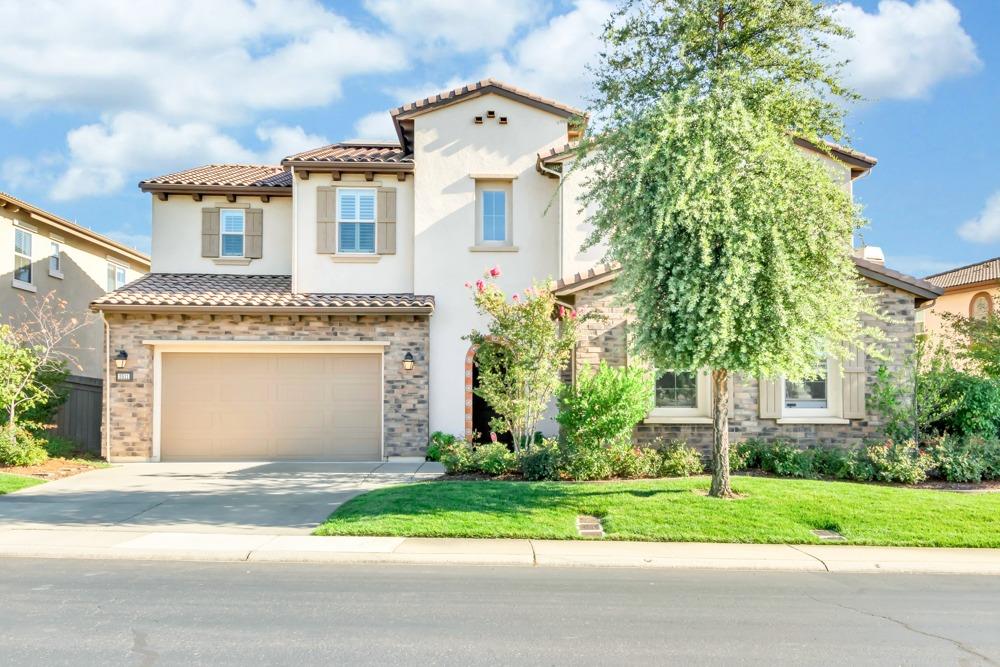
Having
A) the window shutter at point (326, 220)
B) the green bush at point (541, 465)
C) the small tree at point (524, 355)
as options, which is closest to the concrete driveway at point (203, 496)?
the small tree at point (524, 355)

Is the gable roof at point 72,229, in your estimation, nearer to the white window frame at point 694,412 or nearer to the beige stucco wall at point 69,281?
the beige stucco wall at point 69,281

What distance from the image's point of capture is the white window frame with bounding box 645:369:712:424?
1501 centimetres

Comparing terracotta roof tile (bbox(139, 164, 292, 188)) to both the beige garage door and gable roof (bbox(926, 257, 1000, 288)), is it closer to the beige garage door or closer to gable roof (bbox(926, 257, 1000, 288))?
the beige garage door

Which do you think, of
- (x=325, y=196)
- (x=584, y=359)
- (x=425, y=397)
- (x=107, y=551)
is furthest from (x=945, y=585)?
(x=325, y=196)

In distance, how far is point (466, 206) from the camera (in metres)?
18.7

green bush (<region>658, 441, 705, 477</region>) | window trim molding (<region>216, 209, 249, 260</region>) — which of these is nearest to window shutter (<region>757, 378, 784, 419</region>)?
green bush (<region>658, 441, 705, 477</region>)

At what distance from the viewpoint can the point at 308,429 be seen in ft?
59.2

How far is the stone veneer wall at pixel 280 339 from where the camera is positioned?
58.0 feet

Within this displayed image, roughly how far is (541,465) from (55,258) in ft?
56.8

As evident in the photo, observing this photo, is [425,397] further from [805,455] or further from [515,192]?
[805,455]

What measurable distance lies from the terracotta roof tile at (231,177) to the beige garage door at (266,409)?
427 cm

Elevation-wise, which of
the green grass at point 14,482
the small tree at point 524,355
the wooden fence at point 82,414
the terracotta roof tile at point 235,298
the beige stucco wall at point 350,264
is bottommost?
the green grass at point 14,482

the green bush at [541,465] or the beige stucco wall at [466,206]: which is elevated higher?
the beige stucco wall at [466,206]

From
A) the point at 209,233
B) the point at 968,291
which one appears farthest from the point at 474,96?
the point at 968,291
